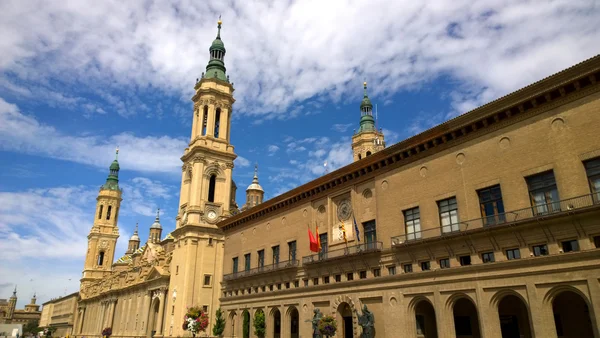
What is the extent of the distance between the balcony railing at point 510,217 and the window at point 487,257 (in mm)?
1595

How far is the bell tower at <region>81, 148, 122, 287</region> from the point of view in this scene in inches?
4163

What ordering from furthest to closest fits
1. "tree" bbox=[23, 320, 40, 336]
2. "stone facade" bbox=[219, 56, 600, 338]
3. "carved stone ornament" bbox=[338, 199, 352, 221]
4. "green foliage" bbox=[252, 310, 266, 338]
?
"tree" bbox=[23, 320, 40, 336]
"green foliage" bbox=[252, 310, 266, 338]
"carved stone ornament" bbox=[338, 199, 352, 221]
"stone facade" bbox=[219, 56, 600, 338]

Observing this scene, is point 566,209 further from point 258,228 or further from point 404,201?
point 258,228

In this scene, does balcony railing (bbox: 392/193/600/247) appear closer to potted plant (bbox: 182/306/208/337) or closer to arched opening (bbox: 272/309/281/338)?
arched opening (bbox: 272/309/281/338)

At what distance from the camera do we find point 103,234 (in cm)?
10725

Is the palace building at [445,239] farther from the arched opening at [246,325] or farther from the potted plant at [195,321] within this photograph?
the potted plant at [195,321]

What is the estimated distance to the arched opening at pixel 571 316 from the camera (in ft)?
80.9

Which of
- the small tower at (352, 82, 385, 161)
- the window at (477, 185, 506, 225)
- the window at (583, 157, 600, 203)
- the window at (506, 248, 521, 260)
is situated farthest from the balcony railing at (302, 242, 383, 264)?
the small tower at (352, 82, 385, 161)

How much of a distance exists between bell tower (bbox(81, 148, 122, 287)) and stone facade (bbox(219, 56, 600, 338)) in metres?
78.6

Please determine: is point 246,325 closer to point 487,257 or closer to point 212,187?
point 212,187

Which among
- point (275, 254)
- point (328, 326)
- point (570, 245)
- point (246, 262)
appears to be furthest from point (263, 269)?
point (570, 245)

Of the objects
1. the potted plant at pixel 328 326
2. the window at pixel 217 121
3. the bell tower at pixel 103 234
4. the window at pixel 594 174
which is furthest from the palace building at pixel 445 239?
the bell tower at pixel 103 234

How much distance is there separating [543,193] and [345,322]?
18.6m

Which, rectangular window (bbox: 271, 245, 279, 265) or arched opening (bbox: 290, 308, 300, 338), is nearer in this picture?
arched opening (bbox: 290, 308, 300, 338)
